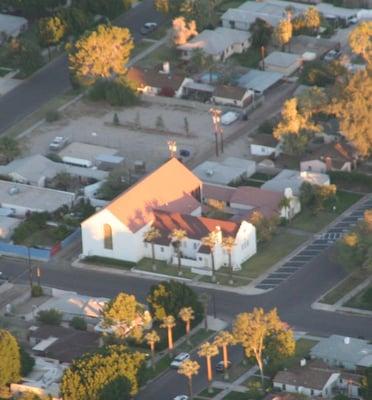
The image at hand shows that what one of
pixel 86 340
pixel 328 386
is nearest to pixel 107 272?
pixel 86 340

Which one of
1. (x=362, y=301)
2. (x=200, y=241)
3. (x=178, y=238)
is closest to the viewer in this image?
(x=362, y=301)

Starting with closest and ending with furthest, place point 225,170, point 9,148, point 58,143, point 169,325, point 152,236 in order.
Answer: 1. point 169,325
2. point 152,236
3. point 225,170
4. point 9,148
5. point 58,143

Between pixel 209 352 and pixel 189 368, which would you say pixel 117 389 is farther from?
pixel 209 352

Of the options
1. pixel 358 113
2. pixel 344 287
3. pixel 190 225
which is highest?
pixel 358 113

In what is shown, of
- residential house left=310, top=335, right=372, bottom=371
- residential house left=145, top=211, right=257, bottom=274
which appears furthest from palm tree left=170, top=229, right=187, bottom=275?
residential house left=310, top=335, right=372, bottom=371

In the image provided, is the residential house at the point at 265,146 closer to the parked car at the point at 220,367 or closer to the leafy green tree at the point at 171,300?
the leafy green tree at the point at 171,300

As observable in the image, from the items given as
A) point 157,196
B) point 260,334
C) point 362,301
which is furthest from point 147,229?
point 260,334

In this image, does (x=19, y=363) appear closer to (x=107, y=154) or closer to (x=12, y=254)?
(x=12, y=254)
